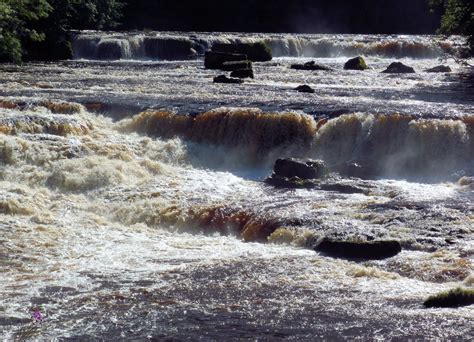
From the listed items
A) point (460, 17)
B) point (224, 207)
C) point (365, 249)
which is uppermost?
point (460, 17)

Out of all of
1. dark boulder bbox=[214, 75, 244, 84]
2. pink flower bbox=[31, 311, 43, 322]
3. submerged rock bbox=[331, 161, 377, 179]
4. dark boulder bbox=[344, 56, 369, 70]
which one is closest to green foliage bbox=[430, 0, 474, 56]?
dark boulder bbox=[344, 56, 369, 70]

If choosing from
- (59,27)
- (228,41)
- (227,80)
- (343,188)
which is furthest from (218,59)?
(343,188)

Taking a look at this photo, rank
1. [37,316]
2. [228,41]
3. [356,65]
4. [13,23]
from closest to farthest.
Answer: [37,316] < [13,23] < [356,65] < [228,41]

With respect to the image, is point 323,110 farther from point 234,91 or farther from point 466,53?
point 466,53

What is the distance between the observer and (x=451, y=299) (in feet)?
31.2

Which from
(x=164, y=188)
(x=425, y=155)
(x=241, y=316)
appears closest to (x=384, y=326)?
(x=241, y=316)

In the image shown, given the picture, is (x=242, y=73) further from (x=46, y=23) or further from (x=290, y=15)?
(x=290, y=15)

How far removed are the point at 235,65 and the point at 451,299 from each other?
68.0 ft

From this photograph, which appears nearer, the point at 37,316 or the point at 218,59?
the point at 37,316

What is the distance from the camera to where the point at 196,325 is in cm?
910

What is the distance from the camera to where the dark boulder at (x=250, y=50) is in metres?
34.4

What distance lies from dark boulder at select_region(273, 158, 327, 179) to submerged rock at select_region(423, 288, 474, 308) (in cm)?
704

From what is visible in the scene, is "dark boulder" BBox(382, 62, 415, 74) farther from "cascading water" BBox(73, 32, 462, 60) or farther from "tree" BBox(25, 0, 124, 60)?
"tree" BBox(25, 0, 124, 60)

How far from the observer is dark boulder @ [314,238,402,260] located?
1170cm
